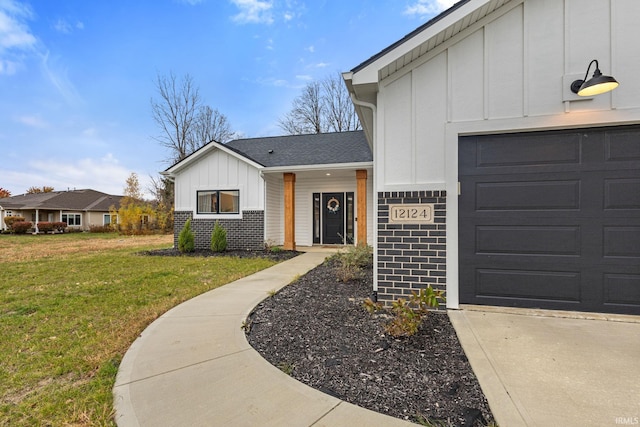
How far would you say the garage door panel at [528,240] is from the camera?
3.44 metres

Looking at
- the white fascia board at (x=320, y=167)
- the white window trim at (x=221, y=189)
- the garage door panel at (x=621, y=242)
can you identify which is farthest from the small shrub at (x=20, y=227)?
the garage door panel at (x=621, y=242)

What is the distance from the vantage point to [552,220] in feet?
11.4

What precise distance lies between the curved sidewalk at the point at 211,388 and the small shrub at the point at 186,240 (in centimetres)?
733

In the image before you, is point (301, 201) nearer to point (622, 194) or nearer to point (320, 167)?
point (320, 167)

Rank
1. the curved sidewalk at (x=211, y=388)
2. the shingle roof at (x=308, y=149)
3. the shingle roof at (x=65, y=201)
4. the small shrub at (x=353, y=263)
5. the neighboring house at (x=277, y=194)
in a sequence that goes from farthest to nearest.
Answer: the shingle roof at (x=65, y=201) → the shingle roof at (x=308, y=149) → the neighboring house at (x=277, y=194) → the small shrub at (x=353, y=263) → the curved sidewalk at (x=211, y=388)

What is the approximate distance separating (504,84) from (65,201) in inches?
1426

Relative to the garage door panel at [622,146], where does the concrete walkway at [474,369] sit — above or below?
below

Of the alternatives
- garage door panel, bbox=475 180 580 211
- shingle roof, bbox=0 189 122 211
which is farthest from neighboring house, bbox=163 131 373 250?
shingle roof, bbox=0 189 122 211

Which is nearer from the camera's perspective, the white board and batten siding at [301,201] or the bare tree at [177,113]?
→ the white board and batten siding at [301,201]

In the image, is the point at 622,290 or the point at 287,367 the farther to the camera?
the point at 622,290

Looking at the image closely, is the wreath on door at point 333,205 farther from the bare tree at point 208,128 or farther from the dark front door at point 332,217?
the bare tree at point 208,128

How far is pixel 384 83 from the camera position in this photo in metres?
3.87

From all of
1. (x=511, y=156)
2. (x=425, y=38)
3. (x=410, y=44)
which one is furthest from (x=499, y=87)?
(x=410, y=44)

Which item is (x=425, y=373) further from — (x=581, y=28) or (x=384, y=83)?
(x=581, y=28)
